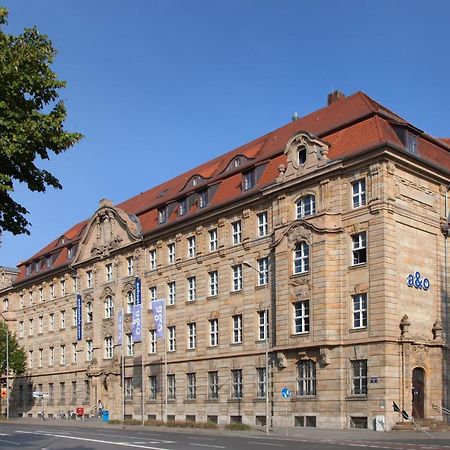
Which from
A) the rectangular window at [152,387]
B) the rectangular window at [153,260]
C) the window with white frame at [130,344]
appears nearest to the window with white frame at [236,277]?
the rectangular window at [153,260]

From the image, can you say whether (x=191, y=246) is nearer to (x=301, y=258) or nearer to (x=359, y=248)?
(x=301, y=258)

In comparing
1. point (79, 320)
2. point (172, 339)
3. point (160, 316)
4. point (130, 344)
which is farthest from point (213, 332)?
point (79, 320)

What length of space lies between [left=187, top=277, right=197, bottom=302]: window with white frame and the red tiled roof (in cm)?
495

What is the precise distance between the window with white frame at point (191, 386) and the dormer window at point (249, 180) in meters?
14.2

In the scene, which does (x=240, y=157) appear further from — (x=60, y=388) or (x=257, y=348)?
(x=60, y=388)

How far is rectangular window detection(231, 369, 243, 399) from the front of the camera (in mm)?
50737

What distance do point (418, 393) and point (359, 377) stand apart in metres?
3.37

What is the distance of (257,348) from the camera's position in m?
49.3

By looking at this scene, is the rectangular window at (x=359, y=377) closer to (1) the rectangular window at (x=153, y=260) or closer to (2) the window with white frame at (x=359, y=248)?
(2) the window with white frame at (x=359, y=248)

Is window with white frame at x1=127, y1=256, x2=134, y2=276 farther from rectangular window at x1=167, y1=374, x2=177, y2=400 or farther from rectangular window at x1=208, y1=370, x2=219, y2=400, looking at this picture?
rectangular window at x1=208, y1=370, x2=219, y2=400

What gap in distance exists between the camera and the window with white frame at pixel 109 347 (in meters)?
66.1

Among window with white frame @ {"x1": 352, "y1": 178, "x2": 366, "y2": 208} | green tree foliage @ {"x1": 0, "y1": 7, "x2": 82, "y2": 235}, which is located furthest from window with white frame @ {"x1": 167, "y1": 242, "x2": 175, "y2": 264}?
green tree foliage @ {"x1": 0, "y1": 7, "x2": 82, "y2": 235}

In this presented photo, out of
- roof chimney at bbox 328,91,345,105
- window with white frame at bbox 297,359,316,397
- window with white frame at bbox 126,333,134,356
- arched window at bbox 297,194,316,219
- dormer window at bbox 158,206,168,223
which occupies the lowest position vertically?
window with white frame at bbox 297,359,316,397

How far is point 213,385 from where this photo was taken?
53.3 m
